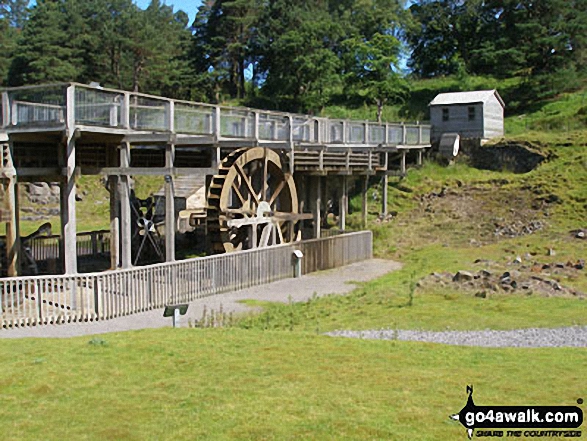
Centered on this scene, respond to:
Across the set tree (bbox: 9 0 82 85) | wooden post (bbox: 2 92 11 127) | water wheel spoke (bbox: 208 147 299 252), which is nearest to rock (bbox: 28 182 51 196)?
tree (bbox: 9 0 82 85)

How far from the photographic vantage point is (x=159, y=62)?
2179 inches

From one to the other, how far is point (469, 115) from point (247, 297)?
75.5 ft

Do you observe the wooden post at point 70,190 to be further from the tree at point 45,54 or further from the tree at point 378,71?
the tree at point 45,54

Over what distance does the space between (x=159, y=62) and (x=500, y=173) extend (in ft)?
100

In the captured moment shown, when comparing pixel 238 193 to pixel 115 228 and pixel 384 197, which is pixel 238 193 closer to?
pixel 115 228

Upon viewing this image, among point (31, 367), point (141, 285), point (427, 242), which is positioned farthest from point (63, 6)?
point (31, 367)

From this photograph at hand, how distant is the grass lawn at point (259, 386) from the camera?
24.1 feet

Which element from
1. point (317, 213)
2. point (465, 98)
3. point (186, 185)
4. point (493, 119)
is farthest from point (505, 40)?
point (317, 213)

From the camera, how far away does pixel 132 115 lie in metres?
17.7

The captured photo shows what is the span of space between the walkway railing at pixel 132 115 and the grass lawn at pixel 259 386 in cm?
617

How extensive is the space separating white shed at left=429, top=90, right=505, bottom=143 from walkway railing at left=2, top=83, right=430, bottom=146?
1491cm

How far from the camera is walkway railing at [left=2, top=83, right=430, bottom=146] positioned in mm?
16078

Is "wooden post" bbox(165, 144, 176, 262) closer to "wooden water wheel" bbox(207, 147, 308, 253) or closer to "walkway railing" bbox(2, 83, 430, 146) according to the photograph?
"walkway railing" bbox(2, 83, 430, 146)

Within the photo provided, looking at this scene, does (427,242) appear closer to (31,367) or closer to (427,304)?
(427,304)
